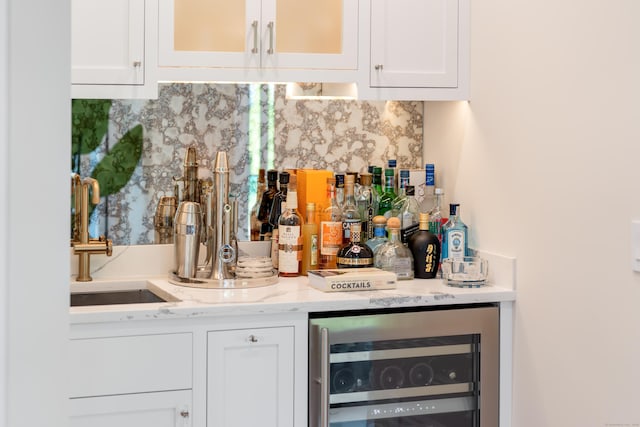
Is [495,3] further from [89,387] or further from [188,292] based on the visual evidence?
[89,387]

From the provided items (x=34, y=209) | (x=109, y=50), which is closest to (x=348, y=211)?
(x=109, y=50)

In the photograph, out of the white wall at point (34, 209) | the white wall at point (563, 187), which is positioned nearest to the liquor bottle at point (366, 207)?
the white wall at point (563, 187)


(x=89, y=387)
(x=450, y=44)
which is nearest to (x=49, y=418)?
(x=89, y=387)

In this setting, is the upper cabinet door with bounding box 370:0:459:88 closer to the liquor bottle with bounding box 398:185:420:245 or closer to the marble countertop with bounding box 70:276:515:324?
the liquor bottle with bounding box 398:185:420:245

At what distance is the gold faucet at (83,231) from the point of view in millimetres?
2754

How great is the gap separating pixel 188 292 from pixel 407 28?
1153 mm

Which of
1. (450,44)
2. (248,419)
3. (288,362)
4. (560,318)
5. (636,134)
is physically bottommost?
(248,419)

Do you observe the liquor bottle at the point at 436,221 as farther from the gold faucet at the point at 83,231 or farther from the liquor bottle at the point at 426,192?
the gold faucet at the point at 83,231

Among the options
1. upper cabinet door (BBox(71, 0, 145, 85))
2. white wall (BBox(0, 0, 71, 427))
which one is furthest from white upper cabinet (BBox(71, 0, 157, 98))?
white wall (BBox(0, 0, 71, 427))

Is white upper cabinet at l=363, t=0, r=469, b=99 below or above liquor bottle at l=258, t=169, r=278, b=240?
above

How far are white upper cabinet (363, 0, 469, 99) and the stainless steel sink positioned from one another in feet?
3.36

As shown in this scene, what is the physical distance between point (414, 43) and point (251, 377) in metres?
1.25

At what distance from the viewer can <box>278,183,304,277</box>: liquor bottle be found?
9.29ft

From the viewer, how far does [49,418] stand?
0.66 meters
